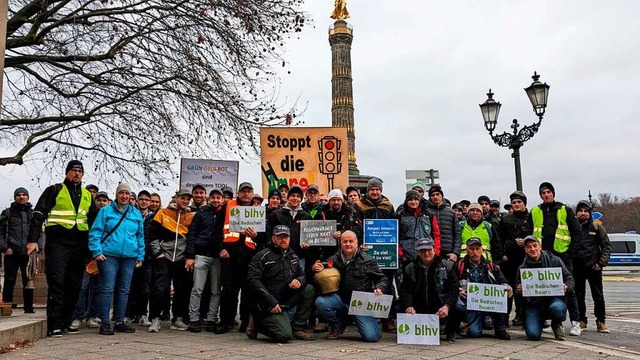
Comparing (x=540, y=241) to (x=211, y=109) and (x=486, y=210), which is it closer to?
(x=486, y=210)

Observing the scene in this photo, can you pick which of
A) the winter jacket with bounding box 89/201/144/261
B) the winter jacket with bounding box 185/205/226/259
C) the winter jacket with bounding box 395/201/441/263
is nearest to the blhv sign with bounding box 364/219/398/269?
the winter jacket with bounding box 395/201/441/263

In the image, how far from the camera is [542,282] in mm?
6867

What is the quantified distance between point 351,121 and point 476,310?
41757 mm

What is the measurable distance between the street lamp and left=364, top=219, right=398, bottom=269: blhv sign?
5398mm

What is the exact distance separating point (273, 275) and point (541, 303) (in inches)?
134

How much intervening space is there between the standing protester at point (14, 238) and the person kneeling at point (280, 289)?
13.5 ft

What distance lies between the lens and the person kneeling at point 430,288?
21.5ft

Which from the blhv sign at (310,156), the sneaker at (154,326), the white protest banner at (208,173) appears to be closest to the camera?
the sneaker at (154,326)

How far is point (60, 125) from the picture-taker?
12.3 metres

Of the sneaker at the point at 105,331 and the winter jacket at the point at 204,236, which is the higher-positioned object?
the winter jacket at the point at 204,236

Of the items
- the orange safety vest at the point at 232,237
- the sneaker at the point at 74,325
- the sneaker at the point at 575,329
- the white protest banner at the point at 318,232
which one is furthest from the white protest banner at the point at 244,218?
the sneaker at the point at 575,329

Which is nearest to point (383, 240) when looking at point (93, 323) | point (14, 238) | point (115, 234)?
point (115, 234)

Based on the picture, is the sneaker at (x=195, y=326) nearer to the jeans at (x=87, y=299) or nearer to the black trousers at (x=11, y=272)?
the jeans at (x=87, y=299)

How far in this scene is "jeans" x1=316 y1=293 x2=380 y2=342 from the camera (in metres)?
6.39
